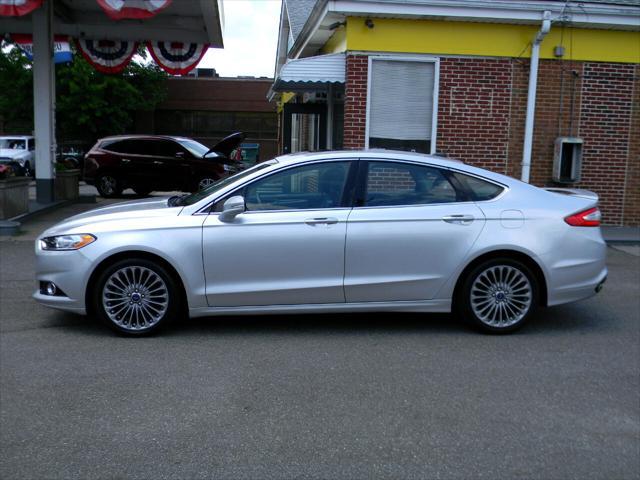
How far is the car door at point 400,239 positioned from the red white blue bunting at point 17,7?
30.0ft

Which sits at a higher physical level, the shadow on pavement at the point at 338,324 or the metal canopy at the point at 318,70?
the metal canopy at the point at 318,70

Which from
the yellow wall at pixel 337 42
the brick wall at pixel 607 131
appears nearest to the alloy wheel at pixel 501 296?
the yellow wall at pixel 337 42

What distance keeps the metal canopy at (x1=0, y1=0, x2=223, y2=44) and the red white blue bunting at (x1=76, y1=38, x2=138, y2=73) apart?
21cm

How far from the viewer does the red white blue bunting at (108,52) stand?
1870cm

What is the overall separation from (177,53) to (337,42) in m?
5.87

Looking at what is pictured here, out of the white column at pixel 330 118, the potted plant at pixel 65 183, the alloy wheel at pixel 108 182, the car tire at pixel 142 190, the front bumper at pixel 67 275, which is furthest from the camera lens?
the car tire at pixel 142 190

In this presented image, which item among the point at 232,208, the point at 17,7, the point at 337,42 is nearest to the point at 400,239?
the point at 232,208

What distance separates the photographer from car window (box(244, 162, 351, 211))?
6.30 m

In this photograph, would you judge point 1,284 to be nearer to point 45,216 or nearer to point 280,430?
point 280,430

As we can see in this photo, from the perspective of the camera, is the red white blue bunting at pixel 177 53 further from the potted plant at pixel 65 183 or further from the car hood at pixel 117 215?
the car hood at pixel 117 215

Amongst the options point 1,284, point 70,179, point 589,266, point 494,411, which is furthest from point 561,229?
point 70,179

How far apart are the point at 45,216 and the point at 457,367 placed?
1116 cm

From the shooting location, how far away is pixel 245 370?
5.42 meters

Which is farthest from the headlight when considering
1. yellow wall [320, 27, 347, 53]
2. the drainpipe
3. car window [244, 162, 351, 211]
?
the drainpipe
